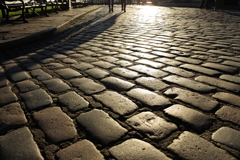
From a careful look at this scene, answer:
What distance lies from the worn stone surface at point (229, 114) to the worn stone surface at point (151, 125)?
47 cm

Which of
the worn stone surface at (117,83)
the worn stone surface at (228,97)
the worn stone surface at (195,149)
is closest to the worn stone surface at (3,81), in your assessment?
the worn stone surface at (117,83)

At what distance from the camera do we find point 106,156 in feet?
3.90

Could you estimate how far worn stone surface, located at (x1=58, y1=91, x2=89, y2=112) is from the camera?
1.72 m

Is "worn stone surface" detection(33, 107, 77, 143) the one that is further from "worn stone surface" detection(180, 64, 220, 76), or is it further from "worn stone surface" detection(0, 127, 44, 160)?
"worn stone surface" detection(180, 64, 220, 76)

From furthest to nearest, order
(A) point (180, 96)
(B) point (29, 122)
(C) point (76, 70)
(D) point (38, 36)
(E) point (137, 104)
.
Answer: (D) point (38, 36)
(C) point (76, 70)
(A) point (180, 96)
(E) point (137, 104)
(B) point (29, 122)

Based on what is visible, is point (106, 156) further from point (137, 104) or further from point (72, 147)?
point (137, 104)

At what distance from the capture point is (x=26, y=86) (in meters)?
2.17

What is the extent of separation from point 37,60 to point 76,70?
953mm

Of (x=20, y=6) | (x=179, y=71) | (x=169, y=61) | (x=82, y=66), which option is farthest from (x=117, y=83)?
(x=20, y=6)

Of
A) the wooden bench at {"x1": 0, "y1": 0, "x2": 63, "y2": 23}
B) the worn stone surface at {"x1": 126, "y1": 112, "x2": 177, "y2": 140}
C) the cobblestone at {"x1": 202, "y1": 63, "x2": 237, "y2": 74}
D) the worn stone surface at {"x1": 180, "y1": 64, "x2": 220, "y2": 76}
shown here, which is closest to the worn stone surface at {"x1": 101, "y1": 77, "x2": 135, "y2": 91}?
the worn stone surface at {"x1": 126, "y1": 112, "x2": 177, "y2": 140}

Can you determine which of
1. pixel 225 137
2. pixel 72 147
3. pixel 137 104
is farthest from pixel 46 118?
pixel 225 137

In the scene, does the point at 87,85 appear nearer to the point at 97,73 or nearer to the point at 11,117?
the point at 97,73

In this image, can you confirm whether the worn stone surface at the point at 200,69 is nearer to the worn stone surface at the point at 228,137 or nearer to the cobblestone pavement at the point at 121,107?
the cobblestone pavement at the point at 121,107

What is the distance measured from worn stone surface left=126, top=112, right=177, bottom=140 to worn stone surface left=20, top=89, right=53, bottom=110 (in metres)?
0.88
